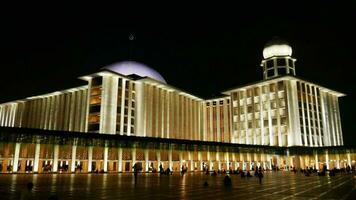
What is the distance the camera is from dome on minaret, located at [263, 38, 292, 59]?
3740 inches

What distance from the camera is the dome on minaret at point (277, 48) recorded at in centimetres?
9500

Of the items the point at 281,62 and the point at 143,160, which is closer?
the point at 143,160

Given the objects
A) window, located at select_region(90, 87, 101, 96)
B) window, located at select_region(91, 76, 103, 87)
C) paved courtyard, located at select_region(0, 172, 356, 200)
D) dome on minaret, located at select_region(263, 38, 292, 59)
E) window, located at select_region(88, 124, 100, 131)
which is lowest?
paved courtyard, located at select_region(0, 172, 356, 200)

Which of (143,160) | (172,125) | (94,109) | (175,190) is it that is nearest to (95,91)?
(94,109)

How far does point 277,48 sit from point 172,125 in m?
40.0

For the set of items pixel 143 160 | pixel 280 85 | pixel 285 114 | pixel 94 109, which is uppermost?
pixel 280 85

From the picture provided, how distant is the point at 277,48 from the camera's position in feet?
313

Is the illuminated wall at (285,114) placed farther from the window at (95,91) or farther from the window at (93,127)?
the window at (93,127)

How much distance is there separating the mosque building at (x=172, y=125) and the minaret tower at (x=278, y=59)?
0.30 m

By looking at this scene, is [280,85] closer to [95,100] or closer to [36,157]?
[95,100]

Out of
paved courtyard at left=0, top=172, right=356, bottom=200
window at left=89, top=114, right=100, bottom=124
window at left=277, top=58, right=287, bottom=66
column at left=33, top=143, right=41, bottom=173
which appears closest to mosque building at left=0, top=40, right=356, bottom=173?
column at left=33, top=143, right=41, bottom=173

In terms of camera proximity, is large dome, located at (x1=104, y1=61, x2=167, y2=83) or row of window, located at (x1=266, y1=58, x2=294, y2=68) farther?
row of window, located at (x1=266, y1=58, x2=294, y2=68)

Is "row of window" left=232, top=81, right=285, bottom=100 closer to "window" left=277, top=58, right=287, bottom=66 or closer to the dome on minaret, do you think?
"window" left=277, top=58, right=287, bottom=66

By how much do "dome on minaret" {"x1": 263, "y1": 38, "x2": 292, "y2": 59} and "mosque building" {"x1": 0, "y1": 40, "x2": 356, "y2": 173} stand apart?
30cm
